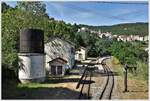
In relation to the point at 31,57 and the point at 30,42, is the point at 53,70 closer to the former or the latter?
the point at 30,42

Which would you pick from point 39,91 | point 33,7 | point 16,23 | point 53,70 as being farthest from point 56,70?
point 39,91

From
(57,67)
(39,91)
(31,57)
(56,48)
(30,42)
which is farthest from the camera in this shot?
(56,48)

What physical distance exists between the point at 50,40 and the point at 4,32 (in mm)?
7327

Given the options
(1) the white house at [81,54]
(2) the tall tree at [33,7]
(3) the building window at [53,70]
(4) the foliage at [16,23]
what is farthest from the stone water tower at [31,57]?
(1) the white house at [81,54]

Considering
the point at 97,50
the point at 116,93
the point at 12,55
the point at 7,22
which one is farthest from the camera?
Result: the point at 97,50

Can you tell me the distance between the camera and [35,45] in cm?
2177

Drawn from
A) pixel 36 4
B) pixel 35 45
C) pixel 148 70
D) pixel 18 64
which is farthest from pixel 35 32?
pixel 36 4

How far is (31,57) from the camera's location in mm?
21156

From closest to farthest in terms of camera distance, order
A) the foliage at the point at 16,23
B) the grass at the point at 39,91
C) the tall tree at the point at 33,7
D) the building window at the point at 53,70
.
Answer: the grass at the point at 39,91 < the foliage at the point at 16,23 < the building window at the point at 53,70 < the tall tree at the point at 33,7

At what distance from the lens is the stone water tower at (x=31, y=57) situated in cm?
2095

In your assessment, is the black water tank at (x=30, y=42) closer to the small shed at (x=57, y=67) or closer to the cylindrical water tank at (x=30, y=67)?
the cylindrical water tank at (x=30, y=67)

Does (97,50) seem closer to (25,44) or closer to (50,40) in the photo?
(50,40)

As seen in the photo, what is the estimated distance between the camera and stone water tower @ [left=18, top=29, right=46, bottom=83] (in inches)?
825

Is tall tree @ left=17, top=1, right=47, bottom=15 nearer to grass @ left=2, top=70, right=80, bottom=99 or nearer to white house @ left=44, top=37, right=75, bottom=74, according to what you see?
white house @ left=44, top=37, right=75, bottom=74
